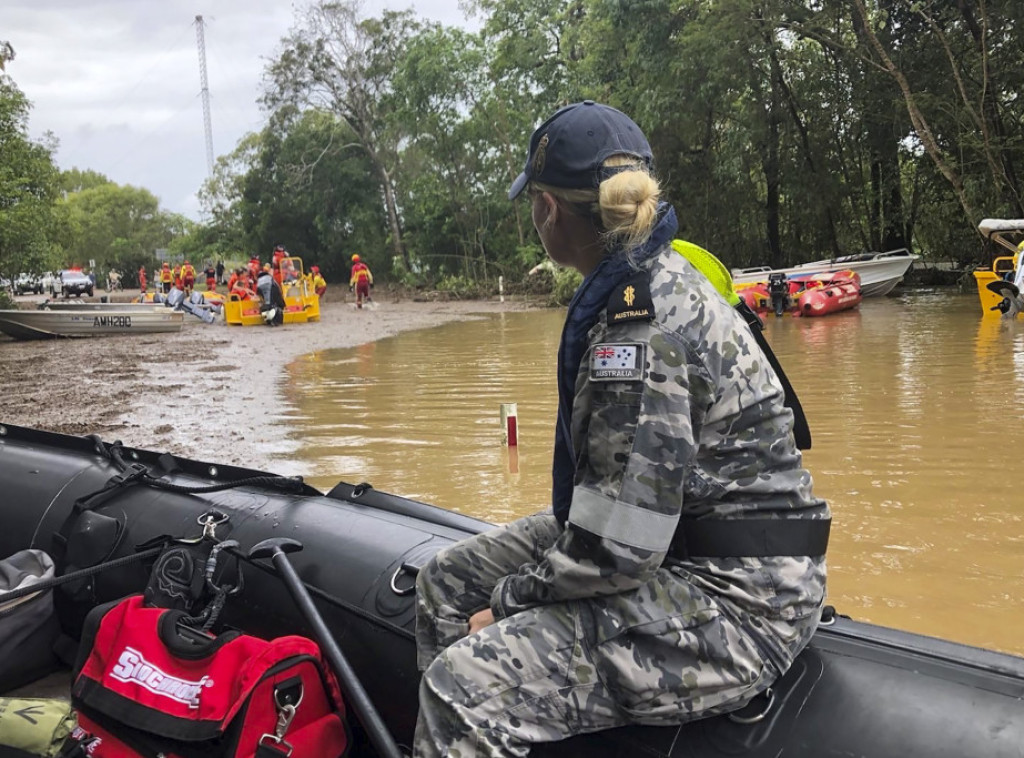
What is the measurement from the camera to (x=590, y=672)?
1483 mm

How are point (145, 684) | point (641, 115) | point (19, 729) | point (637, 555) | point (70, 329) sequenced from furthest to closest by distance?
point (641, 115), point (70, 329), point (19, 729), point (145, 684), point (637, 555)

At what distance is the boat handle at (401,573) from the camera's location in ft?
7.18

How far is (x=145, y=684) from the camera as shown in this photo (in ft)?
6.91

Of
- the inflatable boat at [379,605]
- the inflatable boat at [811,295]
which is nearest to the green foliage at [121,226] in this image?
the inflatable boat at [811,295]

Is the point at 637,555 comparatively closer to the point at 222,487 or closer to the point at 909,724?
the point at 909,724

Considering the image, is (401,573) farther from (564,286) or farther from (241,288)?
(564,286)

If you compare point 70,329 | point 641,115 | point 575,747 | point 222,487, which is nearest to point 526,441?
point 222,487

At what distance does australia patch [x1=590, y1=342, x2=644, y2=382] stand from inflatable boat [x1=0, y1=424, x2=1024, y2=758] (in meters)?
0.62

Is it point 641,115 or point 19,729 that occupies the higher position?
point 641,115

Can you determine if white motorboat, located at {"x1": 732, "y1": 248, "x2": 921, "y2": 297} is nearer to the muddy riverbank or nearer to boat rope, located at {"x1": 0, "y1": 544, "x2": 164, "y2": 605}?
the muddy riverbank

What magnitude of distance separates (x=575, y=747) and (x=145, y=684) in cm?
111

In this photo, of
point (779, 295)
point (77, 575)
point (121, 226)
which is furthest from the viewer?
point (121, 226)

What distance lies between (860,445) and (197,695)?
497cm

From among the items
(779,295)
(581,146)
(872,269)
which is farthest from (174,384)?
(872,269)
